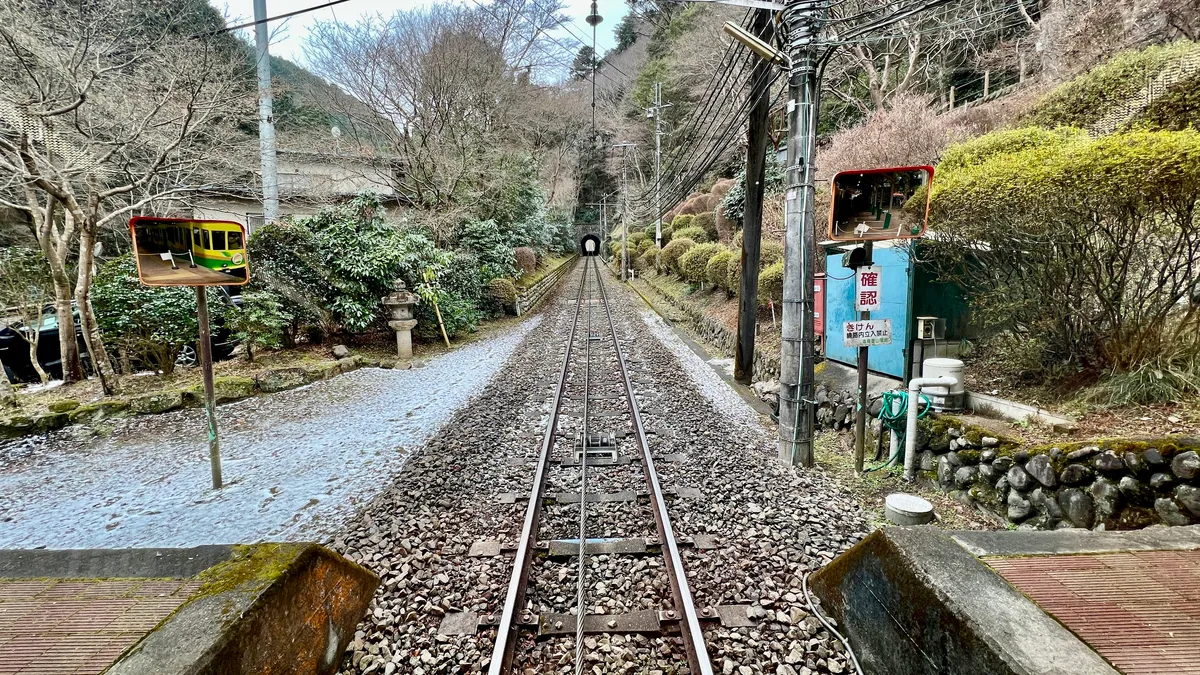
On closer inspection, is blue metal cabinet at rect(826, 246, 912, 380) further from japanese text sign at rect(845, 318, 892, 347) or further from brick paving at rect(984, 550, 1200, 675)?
brick paving at rect(984, 550, 1200, 675)

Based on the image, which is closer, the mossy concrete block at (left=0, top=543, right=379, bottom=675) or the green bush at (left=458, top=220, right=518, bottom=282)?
the mossy concrete block at (left=0, top=543, right=379, bottom=675)

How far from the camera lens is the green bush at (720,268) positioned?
43.1 feet

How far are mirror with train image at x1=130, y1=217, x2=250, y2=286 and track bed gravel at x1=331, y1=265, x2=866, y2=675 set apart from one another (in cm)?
253

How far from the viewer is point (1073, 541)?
238cm

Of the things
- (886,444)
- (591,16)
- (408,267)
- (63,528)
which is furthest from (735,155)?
(63,528)

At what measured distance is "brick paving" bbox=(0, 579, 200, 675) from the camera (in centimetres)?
176

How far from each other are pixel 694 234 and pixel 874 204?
16524 millimetres

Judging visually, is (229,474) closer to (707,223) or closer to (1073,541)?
(1073,541)

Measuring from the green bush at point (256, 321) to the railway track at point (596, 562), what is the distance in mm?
6122

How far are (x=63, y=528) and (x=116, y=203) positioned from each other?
865 centimetres

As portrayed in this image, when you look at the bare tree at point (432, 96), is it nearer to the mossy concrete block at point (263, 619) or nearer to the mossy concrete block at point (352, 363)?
the mossy concrete block at point (352, 363)

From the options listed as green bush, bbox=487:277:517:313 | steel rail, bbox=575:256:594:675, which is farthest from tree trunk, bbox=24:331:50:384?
green bush, bbox=487:277:517:313

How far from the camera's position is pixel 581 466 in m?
5.01

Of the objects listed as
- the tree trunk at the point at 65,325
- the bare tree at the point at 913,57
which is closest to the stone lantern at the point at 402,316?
the tree trunk at the point at 65,325
